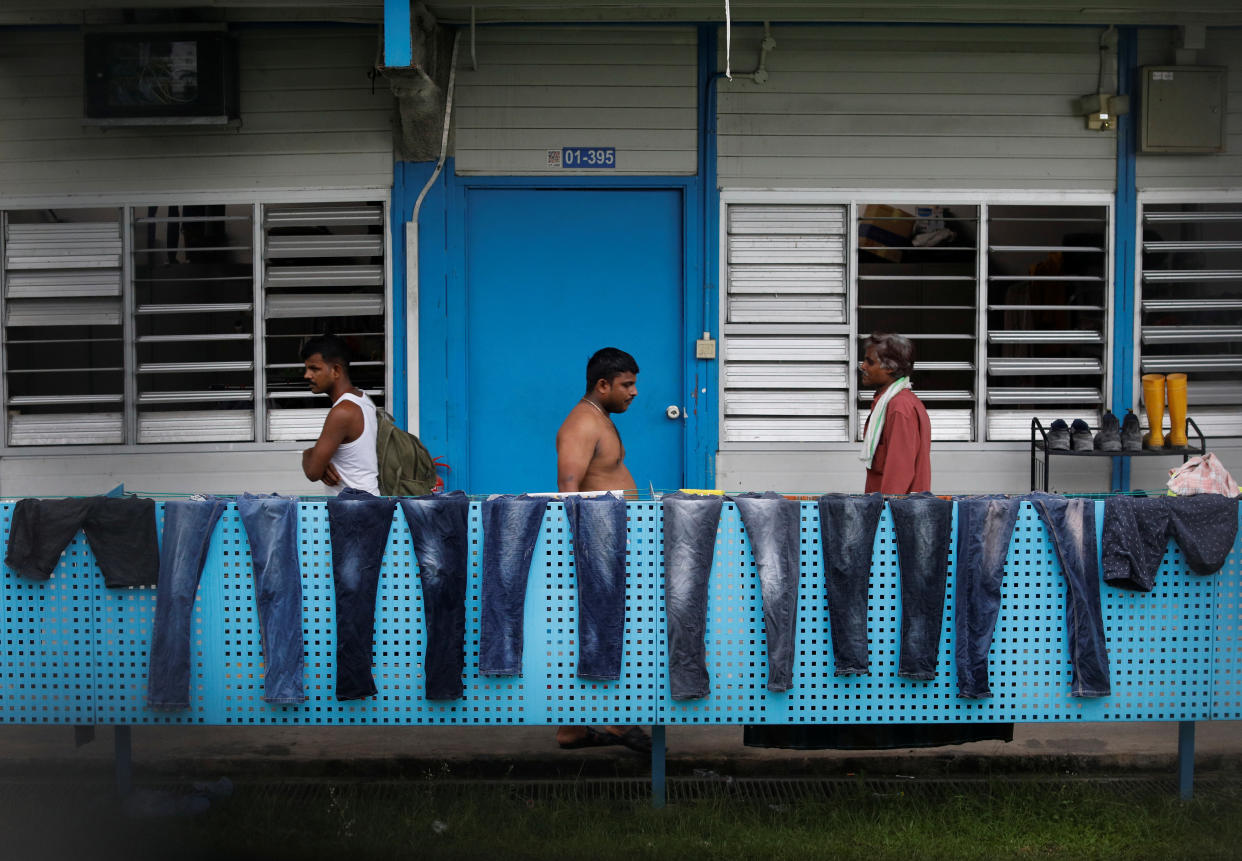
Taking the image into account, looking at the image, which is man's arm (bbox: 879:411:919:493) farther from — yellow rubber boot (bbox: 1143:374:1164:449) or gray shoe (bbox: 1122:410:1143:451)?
yellow rubber boot (bbox: 1143:374:1164:449)

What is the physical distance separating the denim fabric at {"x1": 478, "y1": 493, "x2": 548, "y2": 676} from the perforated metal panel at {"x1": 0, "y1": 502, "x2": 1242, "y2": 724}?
0.08 metres

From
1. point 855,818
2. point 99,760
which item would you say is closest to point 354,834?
point 99,760

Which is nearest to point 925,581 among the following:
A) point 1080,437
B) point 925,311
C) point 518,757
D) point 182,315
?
point 518,757

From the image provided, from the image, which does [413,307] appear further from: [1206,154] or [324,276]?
[1206,154]

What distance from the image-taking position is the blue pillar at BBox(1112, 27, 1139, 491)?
28.8ft

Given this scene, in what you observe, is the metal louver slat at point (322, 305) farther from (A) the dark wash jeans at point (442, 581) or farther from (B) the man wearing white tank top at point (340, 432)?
(A) the dark wash jeans at point (442, 581)

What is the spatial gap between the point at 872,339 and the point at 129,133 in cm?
560

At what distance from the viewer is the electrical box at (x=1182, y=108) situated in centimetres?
866

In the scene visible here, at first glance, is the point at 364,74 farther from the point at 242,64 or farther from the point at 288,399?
the point at 288,399

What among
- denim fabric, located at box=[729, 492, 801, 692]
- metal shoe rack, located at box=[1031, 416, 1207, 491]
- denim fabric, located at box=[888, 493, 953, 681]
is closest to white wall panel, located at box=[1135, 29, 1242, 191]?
metal shoe rack, located at box=[1031, 416, 1207, 491]

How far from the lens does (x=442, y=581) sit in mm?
5160

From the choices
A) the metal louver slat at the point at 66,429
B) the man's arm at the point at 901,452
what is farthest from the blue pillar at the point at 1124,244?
the metal louver slat at the point at 66,429

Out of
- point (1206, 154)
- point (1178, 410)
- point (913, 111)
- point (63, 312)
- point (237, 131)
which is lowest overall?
point (1178, 410)

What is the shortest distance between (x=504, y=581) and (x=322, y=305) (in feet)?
13.7
